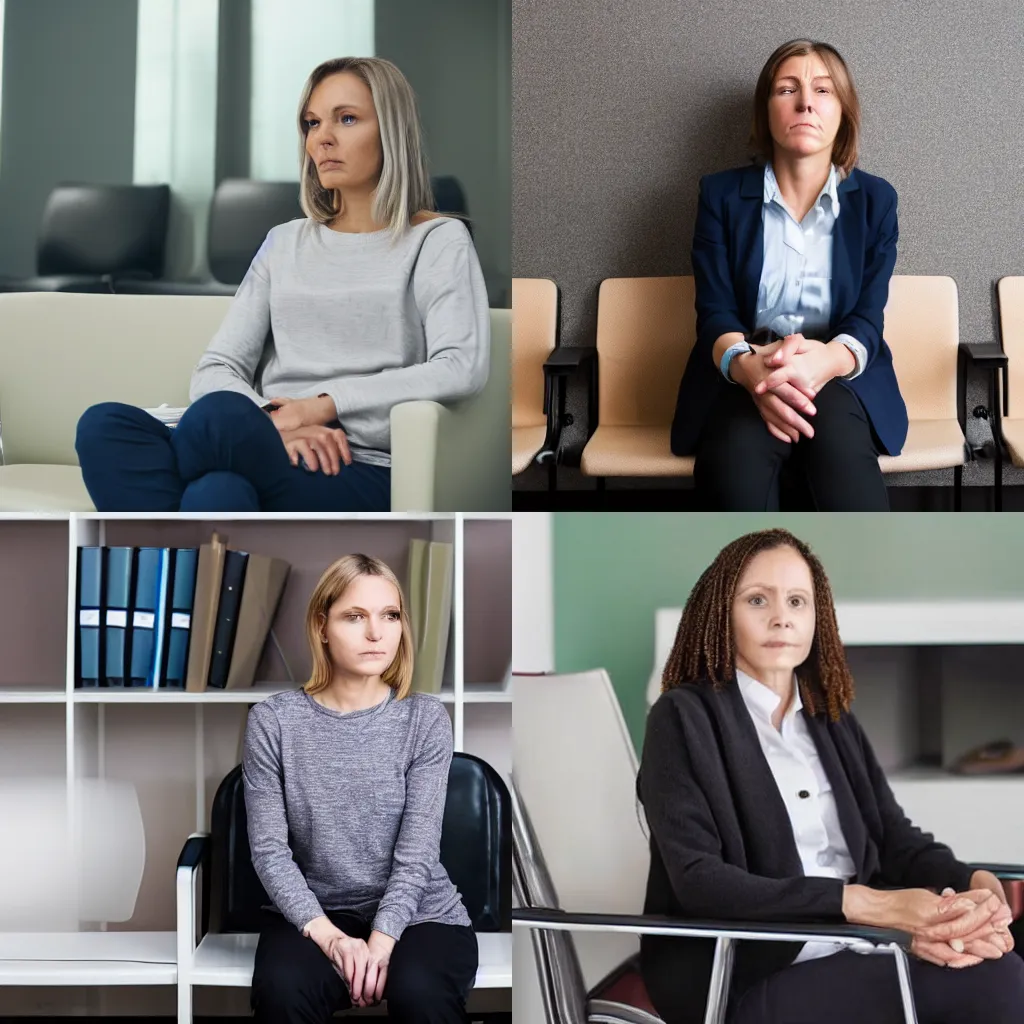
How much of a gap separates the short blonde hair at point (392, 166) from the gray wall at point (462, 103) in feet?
0.07

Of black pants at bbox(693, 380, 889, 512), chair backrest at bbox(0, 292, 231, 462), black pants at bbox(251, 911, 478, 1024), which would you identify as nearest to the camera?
black pants at bbox(251, 911, 478, 1024)

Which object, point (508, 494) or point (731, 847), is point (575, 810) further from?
point (508, 494)

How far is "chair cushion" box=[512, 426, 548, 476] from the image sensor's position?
202 centimetres

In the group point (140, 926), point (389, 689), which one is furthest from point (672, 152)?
point (140, 926)

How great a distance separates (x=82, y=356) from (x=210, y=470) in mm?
274

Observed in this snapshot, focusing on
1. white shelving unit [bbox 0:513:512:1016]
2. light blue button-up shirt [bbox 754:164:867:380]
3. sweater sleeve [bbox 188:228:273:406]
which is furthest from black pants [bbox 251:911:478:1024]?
light blue button-up shirt [bbox 754:164:867:380]

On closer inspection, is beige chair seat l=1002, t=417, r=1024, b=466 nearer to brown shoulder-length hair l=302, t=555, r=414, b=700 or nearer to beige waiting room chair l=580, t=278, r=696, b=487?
beige waiting room chair l=580, t=278, r=696, b=487

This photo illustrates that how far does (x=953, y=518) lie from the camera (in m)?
1.61

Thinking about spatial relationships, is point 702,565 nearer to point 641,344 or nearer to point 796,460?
point 796,460

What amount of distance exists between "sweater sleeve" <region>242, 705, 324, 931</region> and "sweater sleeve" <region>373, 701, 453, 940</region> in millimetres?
118

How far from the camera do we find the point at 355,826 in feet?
5.68

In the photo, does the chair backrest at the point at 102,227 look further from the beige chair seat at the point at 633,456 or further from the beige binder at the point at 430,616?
the beige chair seat at the point at 633,456

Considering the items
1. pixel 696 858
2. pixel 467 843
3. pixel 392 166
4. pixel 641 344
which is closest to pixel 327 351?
pixel 392 166

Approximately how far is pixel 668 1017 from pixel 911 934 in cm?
35
